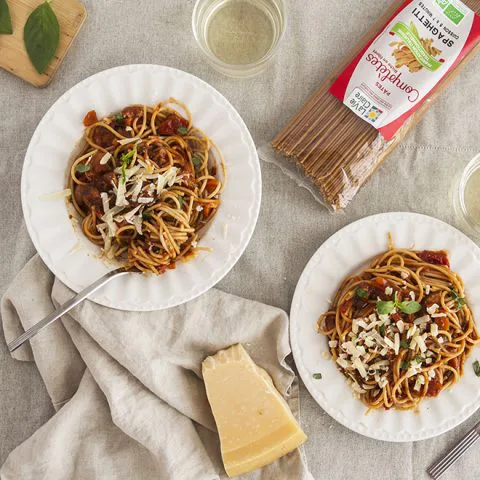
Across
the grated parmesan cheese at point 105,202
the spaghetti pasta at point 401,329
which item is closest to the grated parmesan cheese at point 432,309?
the spaghetti pasta at point 401,329

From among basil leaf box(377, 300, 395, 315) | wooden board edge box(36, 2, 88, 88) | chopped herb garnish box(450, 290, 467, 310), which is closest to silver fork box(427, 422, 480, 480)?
chopped herb garnish box(450, 290, 467, 310)

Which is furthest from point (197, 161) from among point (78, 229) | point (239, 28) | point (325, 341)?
point (325, 341)

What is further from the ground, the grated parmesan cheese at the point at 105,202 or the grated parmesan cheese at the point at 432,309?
the grated parmesan cheese at the point at 432,309

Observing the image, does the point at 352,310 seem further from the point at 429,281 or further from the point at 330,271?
the point at 429,281

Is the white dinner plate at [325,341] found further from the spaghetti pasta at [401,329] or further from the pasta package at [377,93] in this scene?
the pasta package at [377,93]

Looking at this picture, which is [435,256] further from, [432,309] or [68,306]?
[68,306]

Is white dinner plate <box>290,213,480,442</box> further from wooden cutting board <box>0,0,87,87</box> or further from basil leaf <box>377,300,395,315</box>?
wooden cutting board <box>0,0,87,87</box>
